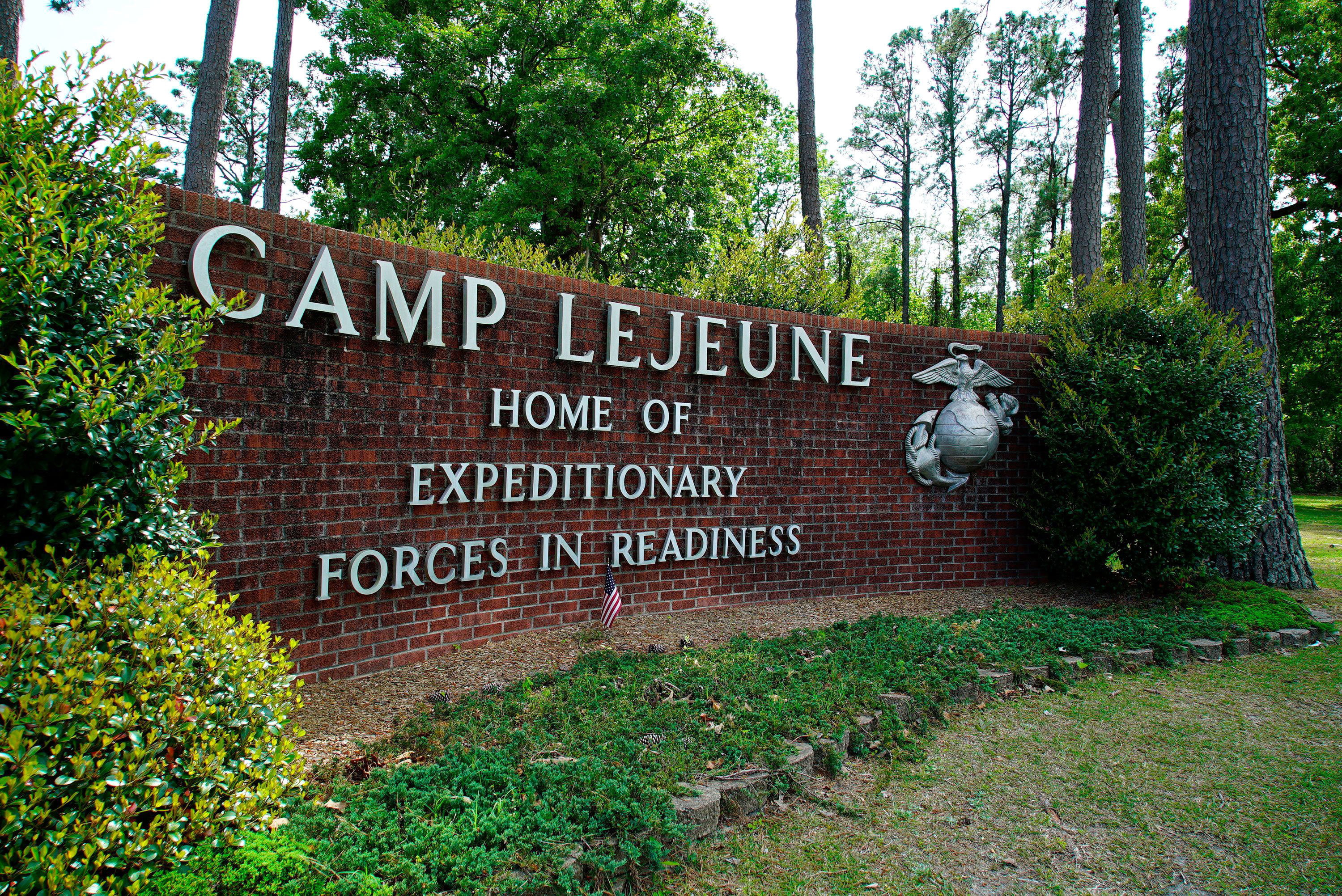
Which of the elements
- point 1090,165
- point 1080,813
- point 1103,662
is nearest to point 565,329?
point 1080,813

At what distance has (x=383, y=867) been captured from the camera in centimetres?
232

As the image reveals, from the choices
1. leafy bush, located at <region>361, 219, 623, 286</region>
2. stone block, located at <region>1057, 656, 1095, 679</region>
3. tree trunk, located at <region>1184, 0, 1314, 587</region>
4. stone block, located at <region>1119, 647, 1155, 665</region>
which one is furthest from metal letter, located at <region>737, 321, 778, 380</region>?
tree trunk, located at <region>1184, 0, 1314, 587</region>

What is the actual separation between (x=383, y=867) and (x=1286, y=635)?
705 cm

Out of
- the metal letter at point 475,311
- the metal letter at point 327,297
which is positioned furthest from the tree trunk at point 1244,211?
the metal letter at point 327,297

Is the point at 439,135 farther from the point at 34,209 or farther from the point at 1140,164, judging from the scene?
the point at 34,209

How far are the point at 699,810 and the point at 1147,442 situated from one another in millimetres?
5803

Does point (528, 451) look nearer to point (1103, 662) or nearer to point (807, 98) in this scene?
point (1103, 662)

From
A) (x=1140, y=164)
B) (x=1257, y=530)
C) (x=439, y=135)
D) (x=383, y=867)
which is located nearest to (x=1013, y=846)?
(x=383, y=867)

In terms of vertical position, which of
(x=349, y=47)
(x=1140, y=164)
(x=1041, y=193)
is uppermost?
(x=1041, y=193)

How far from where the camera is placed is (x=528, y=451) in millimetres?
5398

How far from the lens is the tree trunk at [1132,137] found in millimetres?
12016

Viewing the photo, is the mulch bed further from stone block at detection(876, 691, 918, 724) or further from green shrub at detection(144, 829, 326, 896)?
stone block at detection(876, 691, 918, 724)

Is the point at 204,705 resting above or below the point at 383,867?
above

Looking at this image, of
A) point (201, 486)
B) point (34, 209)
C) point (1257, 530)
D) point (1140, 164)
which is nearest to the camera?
point (34, 209)
